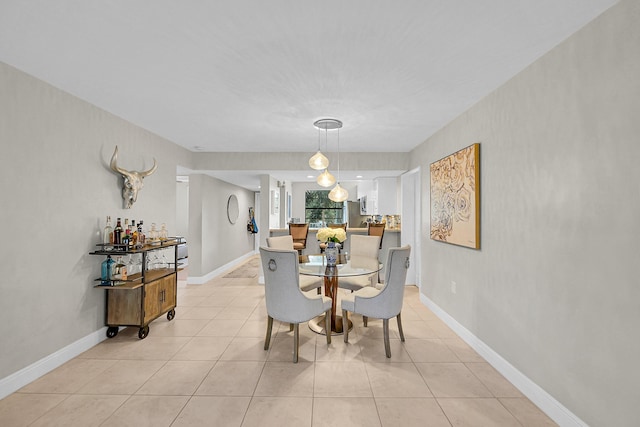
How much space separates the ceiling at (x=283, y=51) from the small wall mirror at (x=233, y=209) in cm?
383

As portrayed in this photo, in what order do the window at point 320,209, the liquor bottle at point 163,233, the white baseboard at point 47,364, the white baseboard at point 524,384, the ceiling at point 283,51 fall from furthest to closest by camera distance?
the window at point 320,209 → the liquor bottle at point 163,233 → the white baseboard at point 47,364 → the white baseboard at point 524,384 → the ceiling at point 283,51

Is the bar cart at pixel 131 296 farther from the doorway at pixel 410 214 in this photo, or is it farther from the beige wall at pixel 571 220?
the doorway at pixel 410 214

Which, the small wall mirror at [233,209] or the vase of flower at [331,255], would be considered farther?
the small wall mirror at [233,209]

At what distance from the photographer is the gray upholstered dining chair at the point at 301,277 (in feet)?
11.8

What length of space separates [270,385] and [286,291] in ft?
2.44

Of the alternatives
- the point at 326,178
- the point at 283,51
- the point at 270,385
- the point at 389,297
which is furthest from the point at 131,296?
the point at 283,51

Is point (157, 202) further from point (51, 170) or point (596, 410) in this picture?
point (596, 410)

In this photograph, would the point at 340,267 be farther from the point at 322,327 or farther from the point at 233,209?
the point at 233,209

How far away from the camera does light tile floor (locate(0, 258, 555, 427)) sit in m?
1.92

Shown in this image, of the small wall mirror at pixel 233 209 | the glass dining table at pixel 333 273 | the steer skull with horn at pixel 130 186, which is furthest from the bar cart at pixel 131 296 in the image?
the small wall mirror at pixel 233 209

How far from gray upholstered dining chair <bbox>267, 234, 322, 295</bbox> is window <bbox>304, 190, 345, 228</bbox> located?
5.35 metres

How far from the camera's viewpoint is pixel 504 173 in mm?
2416

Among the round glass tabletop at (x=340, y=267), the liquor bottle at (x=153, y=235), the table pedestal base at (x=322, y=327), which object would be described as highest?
the liquor bottle at (x=153, y=235)

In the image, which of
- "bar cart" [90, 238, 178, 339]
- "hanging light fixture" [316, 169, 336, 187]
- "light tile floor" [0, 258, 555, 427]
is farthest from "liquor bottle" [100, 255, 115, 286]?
"hanging light fixture" [316, 169, 336, 187]
